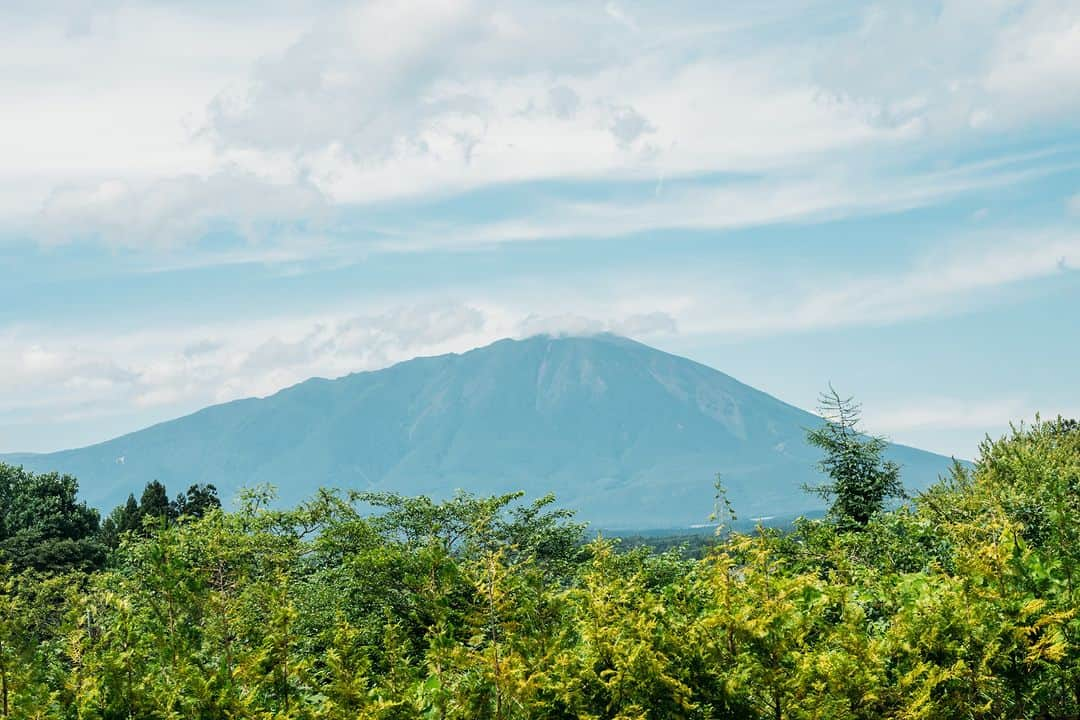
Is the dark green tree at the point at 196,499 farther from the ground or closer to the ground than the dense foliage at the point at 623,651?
farther from the ground

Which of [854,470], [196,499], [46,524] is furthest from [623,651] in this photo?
[196,499]

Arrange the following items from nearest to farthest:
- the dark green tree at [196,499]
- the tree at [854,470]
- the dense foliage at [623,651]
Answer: the dense foliage at [623,651] → the tree at [854,470] → the dark green tree at [196,499]

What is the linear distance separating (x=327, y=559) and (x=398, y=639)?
16.3 metres

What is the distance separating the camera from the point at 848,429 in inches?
781

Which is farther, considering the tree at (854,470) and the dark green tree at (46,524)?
the dark green tree at (46,524)

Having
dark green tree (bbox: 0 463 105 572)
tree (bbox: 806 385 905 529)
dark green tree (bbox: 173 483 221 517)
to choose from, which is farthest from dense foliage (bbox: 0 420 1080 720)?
dark green tree (bbox: 173 483 221 517)

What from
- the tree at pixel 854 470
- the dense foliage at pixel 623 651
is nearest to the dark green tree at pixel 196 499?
the tree at pixel 854 470

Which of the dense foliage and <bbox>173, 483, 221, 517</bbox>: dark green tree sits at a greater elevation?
<bbox>173, 483, 221, 517</bbox>: dark green tree

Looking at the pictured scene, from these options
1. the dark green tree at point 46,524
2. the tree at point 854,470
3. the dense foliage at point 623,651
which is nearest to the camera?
the dense foliage at point 623,651

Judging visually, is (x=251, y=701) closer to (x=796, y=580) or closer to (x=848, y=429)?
(x=796, y=580)

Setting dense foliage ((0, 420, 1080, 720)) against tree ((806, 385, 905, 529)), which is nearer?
dense foliage ((0, 420, 1080, 720))

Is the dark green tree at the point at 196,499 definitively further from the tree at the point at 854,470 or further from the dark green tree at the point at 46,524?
the tree at the point at 854,470

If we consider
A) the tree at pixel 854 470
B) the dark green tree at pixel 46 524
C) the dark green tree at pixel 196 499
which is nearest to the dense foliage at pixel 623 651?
the tree at pixel 854 470

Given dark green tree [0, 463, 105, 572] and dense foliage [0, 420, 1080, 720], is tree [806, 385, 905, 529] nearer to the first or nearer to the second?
dense foliage [0, 420, 1080, 720]
